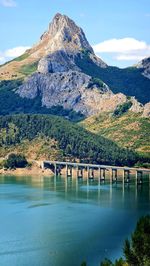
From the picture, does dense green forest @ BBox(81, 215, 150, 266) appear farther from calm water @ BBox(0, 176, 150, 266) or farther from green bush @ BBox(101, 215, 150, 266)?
calm water @ BBox(0, 176, 150, 266)

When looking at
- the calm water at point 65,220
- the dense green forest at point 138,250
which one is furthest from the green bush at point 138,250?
the calm water at point 65,220

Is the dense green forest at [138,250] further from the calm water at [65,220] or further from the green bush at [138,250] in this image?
the calm water at [65,220]

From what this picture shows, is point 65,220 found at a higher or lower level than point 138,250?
higher

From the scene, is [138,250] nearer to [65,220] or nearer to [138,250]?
[138,250]

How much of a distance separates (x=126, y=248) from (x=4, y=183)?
11384 cm

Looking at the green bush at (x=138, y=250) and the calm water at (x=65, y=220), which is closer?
the green bush at (x=138, y=250)

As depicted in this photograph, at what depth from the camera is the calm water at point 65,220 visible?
104 metres

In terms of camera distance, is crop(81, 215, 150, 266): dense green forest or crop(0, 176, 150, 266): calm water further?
crop(0, 176, 150, 266): calm water

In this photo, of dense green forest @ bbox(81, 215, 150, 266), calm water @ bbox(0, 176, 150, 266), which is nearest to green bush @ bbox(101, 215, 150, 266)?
dense green forest @ bbox(81, 215, 150, 266)

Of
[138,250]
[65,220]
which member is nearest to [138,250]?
[138,250]

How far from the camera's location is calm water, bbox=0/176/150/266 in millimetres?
104244

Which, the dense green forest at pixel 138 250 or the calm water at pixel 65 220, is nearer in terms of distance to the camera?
the dense green forest at pixel 138 250

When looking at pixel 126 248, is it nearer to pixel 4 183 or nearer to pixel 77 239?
pixel 77 239

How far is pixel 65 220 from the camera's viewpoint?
132 meters
